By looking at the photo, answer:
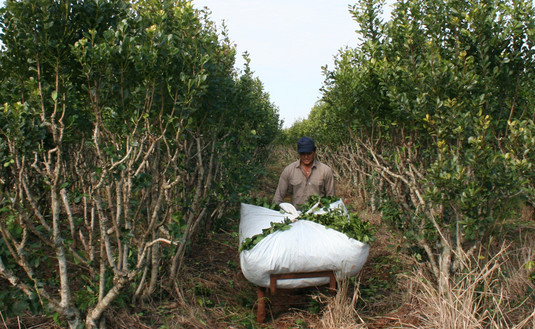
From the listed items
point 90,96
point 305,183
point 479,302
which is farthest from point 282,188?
point 90,96

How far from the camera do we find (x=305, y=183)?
506 centimetres

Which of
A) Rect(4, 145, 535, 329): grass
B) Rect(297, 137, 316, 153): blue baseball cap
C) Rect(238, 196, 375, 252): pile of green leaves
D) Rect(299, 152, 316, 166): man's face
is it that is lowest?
Rect(4, 145, 535, 329): grass

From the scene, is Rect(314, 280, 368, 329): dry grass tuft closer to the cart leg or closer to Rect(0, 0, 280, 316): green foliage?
the cart leg

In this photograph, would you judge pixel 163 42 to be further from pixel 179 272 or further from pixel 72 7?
pixel 179 272

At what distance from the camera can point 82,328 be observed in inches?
116

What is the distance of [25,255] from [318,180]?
3.21 meters

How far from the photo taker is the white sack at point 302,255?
3.35m

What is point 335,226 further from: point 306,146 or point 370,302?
point 306,146

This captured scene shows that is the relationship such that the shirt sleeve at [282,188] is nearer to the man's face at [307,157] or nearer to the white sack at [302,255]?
the man's face at [307,157]

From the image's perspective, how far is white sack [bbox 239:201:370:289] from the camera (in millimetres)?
3350

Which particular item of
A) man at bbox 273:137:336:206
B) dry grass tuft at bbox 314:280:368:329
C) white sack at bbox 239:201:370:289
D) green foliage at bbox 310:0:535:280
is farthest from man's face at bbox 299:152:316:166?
dry grass tuft at bbox 314:280:368:329

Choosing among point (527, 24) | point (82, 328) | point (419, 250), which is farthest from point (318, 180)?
point (82, 328)

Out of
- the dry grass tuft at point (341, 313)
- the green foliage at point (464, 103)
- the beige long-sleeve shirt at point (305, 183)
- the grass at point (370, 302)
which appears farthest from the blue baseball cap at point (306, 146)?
the dry grass tuft at point (341, 313)

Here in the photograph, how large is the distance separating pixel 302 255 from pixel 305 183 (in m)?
1.78
